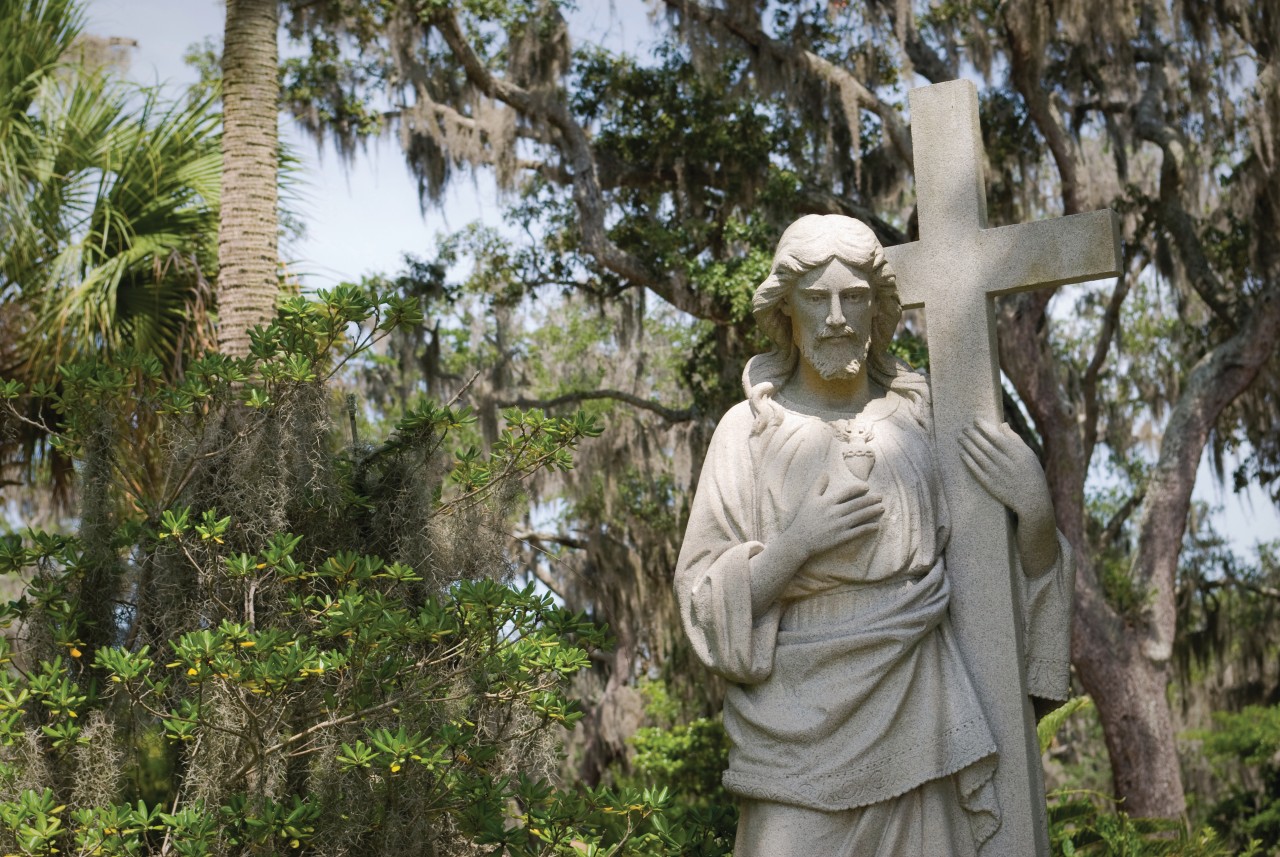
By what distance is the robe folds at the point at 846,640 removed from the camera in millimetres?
3852

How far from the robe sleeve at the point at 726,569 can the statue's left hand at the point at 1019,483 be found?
63cm

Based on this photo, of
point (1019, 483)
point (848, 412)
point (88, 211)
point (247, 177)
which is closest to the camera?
point (1019, 483)

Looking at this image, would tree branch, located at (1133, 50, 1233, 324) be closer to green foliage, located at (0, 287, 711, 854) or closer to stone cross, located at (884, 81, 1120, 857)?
green foliage, located at (0, 287, 711, 854)

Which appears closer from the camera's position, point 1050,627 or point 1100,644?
point 1050,627

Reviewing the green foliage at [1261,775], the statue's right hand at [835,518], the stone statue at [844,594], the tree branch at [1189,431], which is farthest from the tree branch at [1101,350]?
the statue's right hand at [835,518]

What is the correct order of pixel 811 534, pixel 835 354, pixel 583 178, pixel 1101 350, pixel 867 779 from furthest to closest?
pixel 1101 350 < pixel 583 178 < pixel 835 354 < pixel 811 534 < pixel 867 779

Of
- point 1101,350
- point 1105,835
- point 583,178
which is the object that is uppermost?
point 583,178

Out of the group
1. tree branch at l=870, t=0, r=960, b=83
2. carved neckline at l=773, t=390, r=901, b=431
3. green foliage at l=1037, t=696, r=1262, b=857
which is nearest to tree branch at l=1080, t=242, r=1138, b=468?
tree branch at l=870, t=0, r=960, b=83

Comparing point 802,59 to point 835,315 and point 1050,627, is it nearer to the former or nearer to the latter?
point 835,315

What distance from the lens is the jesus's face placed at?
4.20 metres

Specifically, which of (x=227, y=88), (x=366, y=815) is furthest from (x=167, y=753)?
(x=227, y=88)

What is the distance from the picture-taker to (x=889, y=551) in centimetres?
401

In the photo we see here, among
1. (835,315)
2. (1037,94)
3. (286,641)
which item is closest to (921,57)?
(1037,94)

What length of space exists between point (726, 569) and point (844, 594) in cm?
32
